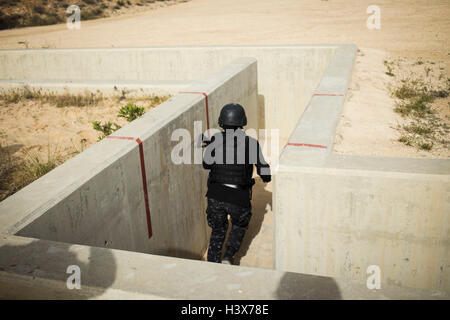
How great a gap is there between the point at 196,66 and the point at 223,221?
21.5 ft

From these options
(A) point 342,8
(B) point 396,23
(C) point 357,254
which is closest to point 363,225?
(C) point 357,254

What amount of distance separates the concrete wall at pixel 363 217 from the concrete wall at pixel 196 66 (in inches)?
267

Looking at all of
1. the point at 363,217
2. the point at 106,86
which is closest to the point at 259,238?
the point at 363,217

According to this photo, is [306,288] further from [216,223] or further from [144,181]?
[216,223]

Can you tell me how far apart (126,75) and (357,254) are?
893cm

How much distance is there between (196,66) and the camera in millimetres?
10547

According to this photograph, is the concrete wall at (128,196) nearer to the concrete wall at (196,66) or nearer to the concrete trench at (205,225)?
the concrete trench at (205,225)

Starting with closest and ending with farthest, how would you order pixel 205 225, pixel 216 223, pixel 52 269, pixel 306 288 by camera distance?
pixel 306 288 < pixel 52 269 < pixel 216 223 < pixel 205 225

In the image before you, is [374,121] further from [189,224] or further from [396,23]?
[396,23]

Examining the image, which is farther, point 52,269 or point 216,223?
point 216,223

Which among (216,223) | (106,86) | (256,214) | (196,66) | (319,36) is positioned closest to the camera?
(216,223)

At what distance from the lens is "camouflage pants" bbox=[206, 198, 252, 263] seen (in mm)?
4688

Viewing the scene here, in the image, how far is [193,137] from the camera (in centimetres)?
553

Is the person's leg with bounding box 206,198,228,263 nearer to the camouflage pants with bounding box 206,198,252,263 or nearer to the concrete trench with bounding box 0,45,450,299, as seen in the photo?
the camouflage pants with bounding box 206,198,252,263
